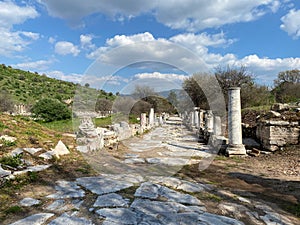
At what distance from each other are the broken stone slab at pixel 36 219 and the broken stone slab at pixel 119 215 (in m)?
0.67

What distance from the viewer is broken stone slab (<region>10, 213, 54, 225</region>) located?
3.04 meters

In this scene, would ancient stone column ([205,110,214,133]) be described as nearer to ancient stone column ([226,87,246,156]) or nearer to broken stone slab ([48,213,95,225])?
ancient stone column ([226,87,246,156])

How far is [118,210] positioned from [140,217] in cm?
38

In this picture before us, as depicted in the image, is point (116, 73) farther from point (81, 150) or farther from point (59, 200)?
point (59, 200)

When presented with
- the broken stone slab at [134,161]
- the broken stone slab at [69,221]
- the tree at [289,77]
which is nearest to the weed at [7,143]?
the broken stone slab at [134,161]

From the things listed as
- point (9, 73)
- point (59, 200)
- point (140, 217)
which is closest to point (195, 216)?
point (140, 217)

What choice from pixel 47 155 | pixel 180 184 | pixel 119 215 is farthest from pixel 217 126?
pixel 119 215

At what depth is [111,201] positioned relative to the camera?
387cm

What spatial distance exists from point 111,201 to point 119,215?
1.77 ft

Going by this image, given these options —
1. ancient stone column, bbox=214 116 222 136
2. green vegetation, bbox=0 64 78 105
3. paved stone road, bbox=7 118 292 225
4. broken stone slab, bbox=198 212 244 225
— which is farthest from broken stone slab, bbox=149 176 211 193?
green vegetation, bbox=0 64 78 105

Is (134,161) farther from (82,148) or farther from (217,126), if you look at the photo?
(217,126)

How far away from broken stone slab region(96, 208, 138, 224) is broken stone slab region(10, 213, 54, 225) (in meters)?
0.67

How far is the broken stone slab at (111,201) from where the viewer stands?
3729mm

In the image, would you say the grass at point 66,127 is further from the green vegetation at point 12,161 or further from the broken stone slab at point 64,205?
the broken stone slab at point 64,205
